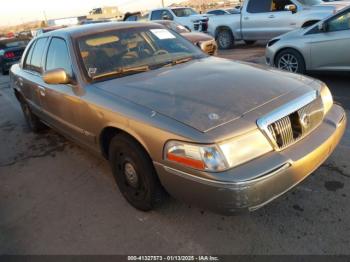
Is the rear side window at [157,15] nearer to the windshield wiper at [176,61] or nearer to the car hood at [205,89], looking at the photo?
the windshield wiper at [176,61]

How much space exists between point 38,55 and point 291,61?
185 inches

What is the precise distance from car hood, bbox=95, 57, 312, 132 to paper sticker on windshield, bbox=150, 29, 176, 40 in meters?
0.65

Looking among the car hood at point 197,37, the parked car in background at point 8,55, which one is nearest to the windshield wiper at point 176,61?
the car hood at point 197,37

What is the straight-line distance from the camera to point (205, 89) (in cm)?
294

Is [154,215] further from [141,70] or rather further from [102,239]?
[141,70]

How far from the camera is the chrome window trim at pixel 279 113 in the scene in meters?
2.47

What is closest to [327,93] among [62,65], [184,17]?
[62,65]

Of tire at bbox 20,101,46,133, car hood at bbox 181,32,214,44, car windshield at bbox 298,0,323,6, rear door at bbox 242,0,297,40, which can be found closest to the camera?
tire at bbox 20,101,46,133

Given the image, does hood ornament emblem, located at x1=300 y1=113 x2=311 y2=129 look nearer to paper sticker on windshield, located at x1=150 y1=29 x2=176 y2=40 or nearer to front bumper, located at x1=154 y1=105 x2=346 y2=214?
front bumper, located at x1=154 y1=105 x2=346 y2=214

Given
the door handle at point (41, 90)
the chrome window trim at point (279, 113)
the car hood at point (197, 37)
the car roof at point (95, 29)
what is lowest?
the car hood at point (197, 37)

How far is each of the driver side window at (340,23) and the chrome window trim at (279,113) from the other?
4.06 meters

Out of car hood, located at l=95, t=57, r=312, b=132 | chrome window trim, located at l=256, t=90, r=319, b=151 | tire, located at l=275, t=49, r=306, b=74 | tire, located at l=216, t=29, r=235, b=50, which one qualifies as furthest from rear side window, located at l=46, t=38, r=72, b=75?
tire, located at l=216, t=29, r=235, b=50

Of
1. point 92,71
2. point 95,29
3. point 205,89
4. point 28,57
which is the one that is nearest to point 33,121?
point 28,57

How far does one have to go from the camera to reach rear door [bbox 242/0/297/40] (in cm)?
1121
